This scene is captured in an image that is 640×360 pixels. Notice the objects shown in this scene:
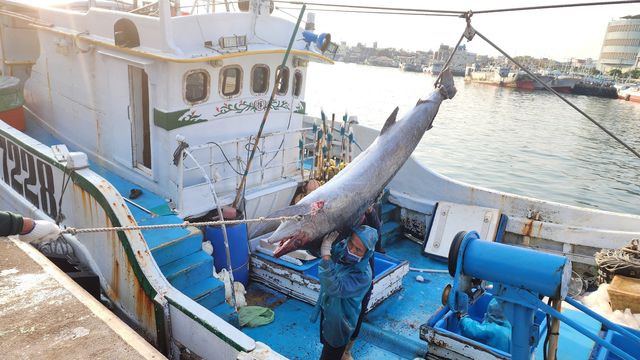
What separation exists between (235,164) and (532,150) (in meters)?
22.5

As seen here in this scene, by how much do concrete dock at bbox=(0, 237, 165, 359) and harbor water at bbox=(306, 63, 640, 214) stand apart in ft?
47.0

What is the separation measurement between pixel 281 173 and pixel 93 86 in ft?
10.2

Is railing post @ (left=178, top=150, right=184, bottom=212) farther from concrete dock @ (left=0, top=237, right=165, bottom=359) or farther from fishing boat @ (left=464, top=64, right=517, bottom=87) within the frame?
fishing boat @ (left=464, top=64, right=517, bottom=87)

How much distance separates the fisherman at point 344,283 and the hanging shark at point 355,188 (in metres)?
0.36

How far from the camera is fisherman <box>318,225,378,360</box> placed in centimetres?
360

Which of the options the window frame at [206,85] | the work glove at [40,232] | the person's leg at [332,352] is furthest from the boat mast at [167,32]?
the person's leg at [332,352]

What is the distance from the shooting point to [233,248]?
5.34 meters

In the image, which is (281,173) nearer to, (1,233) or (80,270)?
(80,270)

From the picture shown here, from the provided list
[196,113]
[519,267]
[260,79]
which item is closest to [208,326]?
[519,267]

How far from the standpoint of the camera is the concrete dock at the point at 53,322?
3295mm

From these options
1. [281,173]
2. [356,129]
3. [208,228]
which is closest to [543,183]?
[356,129]

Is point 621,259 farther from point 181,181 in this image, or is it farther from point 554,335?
point 181,181

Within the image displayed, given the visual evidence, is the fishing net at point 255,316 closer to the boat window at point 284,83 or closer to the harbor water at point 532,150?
the boat window at point 284,83

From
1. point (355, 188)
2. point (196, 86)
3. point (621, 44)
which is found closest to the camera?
point (355, 188)
